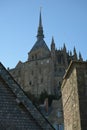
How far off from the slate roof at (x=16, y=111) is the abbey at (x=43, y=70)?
8454cm

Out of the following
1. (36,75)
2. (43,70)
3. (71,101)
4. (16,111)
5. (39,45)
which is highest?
(39,45)

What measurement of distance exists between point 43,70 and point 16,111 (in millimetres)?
92701

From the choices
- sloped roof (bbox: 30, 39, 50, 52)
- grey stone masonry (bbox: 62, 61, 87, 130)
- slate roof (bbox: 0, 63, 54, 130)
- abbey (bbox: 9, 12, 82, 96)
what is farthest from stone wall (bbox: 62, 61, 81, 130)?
sloped roof (bbox: 30, 39, 50, 52)

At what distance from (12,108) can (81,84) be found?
5.90 ft

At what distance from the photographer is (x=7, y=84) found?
6.46m

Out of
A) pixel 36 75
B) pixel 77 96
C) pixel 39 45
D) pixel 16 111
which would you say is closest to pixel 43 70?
pixel 36 75

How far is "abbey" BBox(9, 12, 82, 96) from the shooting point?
94.7 meters

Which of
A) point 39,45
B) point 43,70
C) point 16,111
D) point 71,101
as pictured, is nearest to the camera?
point 71,101

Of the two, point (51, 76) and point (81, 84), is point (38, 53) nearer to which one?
point (51, 76)

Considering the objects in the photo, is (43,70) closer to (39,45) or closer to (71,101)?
(39,45)

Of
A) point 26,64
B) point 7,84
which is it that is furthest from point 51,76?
point 7,84

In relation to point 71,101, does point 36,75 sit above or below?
above

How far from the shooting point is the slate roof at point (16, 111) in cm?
600

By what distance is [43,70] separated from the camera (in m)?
98.9
